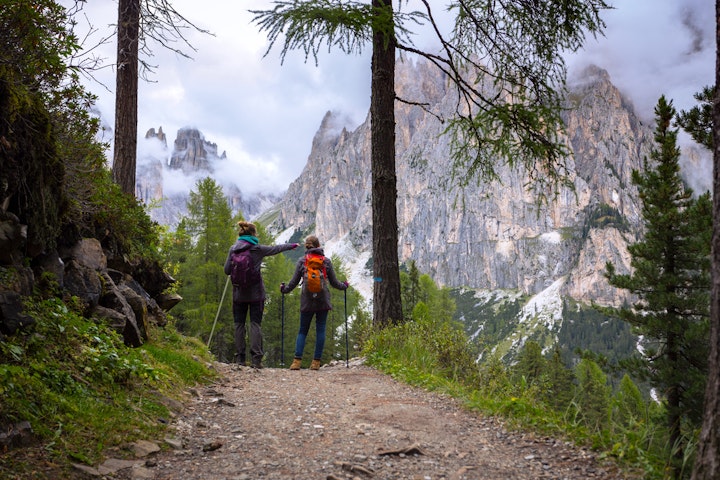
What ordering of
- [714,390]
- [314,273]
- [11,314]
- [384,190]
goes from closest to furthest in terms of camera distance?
[714,390] < [11,314] < [314,273] < [384,190]

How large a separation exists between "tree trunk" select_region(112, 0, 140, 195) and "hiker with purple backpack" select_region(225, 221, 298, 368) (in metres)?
2.31

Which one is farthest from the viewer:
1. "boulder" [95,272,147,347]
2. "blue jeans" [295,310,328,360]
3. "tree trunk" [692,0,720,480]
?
"blue jeans" [295,310,328,360]

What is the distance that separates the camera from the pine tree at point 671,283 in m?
15.7

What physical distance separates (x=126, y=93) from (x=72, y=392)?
6.65 metres

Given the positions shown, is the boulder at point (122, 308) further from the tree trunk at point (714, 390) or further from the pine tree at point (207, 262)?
the pine tree at point (207, 262)

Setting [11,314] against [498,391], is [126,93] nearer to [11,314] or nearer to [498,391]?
[11,314]

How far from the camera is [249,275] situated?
311 inches

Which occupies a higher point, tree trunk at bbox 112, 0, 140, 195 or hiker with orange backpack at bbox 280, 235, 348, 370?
tree trunk at bbox 112, 0, 140, 195

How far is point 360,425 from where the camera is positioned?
430 centimetres

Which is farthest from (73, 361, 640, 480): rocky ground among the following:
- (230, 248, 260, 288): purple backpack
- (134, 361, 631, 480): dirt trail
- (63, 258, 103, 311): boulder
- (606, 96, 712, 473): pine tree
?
(606, 96, 712, 473): pine tree

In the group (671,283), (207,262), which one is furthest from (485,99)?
(207,262)

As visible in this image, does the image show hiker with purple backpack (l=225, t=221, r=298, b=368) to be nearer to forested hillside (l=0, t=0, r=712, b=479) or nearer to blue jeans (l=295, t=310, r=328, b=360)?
blue jeans (l=295, t=310, r=328, b=360)

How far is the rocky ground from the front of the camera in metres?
3.12

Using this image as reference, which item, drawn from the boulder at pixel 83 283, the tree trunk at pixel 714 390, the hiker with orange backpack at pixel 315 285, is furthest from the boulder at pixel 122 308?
the tree trunk at pixel 714 390
